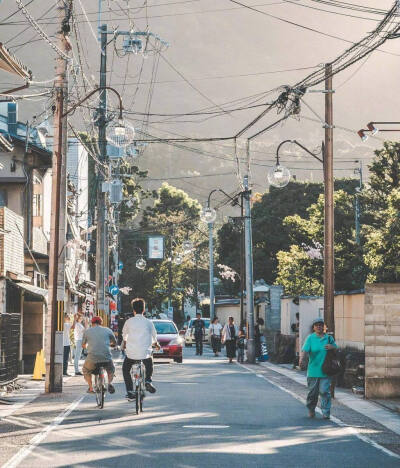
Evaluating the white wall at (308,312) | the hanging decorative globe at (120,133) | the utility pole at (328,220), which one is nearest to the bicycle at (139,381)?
the hanging decorative globe at (120,133)

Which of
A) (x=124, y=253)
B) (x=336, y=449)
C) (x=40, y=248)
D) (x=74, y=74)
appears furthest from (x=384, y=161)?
(x=124, y=253)

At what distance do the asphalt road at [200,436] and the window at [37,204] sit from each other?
18573 mm

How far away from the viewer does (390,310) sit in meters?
21.4

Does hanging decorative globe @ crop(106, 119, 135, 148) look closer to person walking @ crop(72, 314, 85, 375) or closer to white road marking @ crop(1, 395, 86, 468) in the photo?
white road marking @ crop(1, 395, 86, 468)

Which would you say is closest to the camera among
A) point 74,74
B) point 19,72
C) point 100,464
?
point 100,464

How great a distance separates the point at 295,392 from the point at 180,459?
1165 cm

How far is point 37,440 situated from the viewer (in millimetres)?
13016

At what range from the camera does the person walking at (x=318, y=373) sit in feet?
54.7

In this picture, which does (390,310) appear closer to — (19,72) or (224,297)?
(19,72)

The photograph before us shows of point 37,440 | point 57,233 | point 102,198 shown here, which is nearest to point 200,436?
point 37,440

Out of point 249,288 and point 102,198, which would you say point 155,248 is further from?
point 102,198

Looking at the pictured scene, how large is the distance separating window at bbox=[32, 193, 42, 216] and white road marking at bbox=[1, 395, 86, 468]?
20847 mm

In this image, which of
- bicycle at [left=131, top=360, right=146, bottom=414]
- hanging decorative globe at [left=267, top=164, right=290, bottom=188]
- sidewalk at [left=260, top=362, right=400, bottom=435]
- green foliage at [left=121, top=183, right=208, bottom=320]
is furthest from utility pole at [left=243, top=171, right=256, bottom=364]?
green foliage at [left=121, top=183, right=208, bottom=320]

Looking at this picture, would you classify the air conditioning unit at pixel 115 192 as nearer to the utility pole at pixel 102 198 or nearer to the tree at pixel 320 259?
the utility pole at pixel 102 198
